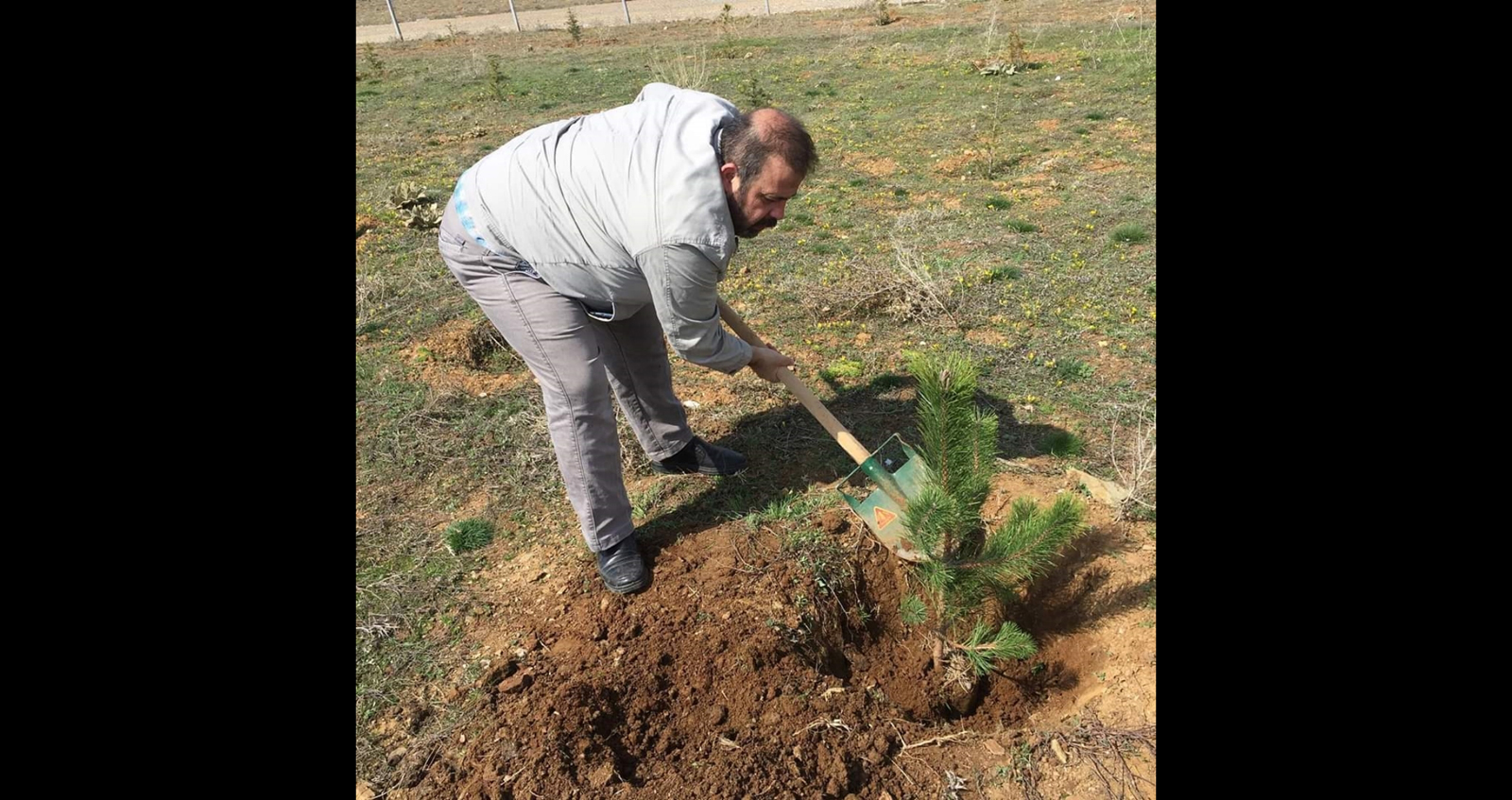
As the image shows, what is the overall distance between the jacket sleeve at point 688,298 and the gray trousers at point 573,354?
1.13 ft

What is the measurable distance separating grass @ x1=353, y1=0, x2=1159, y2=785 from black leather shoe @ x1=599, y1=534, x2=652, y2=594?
316mm

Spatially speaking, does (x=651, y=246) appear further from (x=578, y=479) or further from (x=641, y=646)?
(x=641, y=646)

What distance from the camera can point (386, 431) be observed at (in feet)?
12.3

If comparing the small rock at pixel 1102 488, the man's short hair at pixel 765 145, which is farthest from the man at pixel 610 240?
the small rock at pixel 1102 488

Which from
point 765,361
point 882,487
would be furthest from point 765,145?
point 882,487

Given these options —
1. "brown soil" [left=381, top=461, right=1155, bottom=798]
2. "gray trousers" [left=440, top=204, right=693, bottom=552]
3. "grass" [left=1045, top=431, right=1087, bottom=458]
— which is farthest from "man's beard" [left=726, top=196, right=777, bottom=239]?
"grass" [left=1045, top=431, right=1087, bottom=458]

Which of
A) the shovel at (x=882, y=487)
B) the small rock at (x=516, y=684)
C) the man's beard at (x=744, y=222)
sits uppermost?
the man's beard at (x=744, y=222)

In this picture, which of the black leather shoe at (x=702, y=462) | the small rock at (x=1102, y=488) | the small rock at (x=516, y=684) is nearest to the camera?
the small rock at (x=516, y=684)

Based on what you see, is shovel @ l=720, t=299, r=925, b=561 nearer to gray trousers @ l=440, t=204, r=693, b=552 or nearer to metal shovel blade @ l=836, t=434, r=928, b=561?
metal shovel blade @ l=836, t=434, r=928, b=561

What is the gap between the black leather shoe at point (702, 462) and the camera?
327cm

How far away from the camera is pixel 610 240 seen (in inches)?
88.3

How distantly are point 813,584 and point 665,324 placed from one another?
1040 mm

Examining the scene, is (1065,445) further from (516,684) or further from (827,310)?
(516,684)

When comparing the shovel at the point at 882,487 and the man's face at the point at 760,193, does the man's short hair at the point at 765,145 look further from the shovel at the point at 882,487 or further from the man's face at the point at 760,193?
the shovel at the point at 882,487
